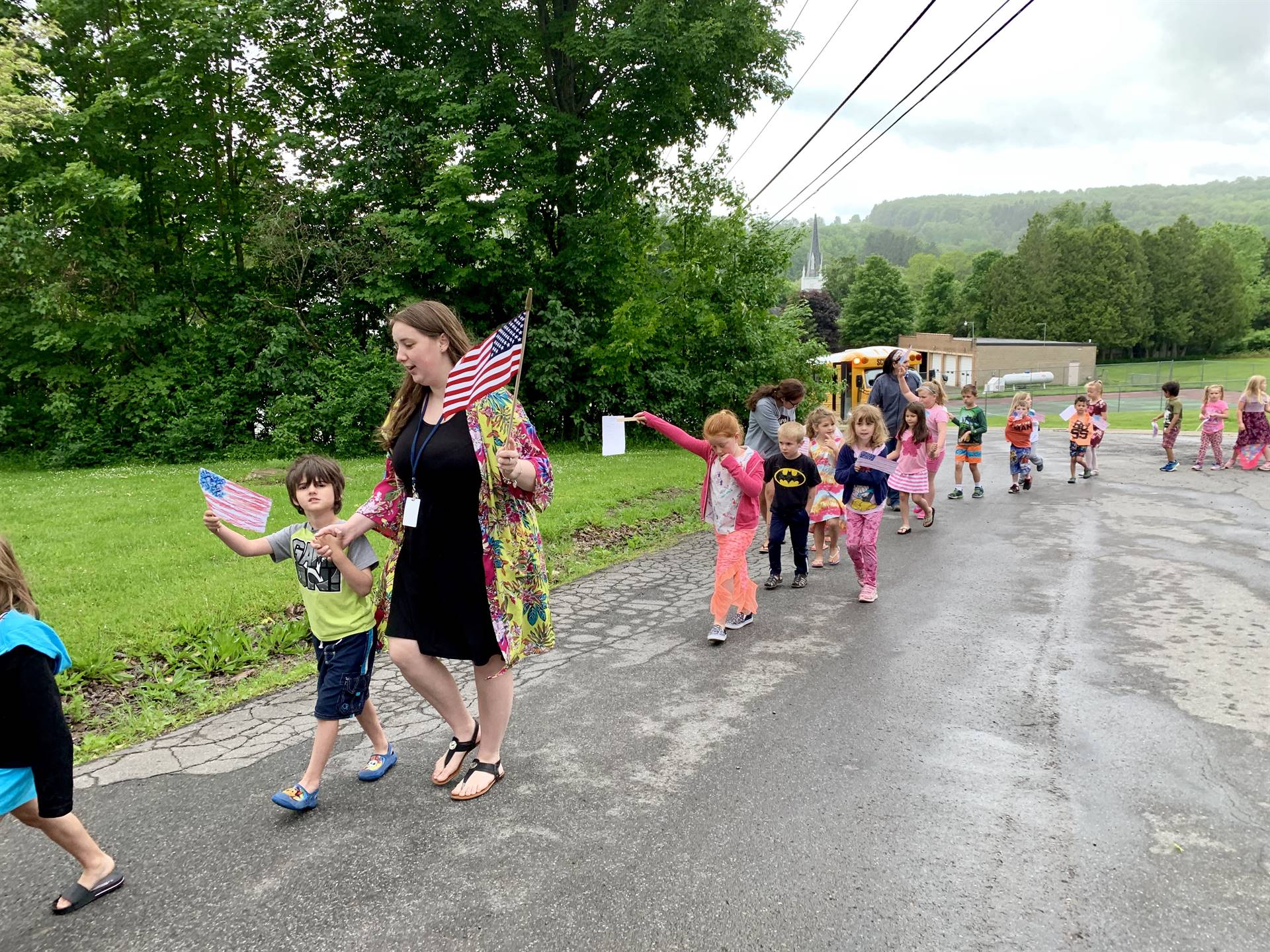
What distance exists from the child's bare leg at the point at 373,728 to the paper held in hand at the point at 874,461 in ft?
14.7

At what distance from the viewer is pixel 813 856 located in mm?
3184

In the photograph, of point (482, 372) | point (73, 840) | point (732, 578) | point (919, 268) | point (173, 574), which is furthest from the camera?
point (919, 268)

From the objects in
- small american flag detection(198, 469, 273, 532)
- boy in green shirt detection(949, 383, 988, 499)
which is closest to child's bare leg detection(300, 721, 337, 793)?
small american flag detection(198, 469, 273, 532)

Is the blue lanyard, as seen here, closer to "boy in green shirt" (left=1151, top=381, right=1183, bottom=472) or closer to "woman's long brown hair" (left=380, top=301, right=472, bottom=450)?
"woman's long brown hair" (left=380, top=301, right=472, bottom=450)

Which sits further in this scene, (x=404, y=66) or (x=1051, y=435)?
(x=1051, y=435)

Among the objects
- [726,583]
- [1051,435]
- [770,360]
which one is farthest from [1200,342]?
[726,583]

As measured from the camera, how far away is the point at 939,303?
97.9 meters

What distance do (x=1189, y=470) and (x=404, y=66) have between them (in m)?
18.5

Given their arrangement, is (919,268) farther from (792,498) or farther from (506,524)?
(506,524)

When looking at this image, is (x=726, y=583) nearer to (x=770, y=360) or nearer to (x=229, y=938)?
(x=229, y=938)

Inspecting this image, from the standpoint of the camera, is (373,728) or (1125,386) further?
(1125,386)

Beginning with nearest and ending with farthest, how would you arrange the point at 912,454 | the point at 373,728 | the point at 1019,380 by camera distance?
1. the point at 373,728
2. the point at 912,454
3. the point at 1019,380

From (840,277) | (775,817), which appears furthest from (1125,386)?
(775,817)

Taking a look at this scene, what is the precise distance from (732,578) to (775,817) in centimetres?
263
